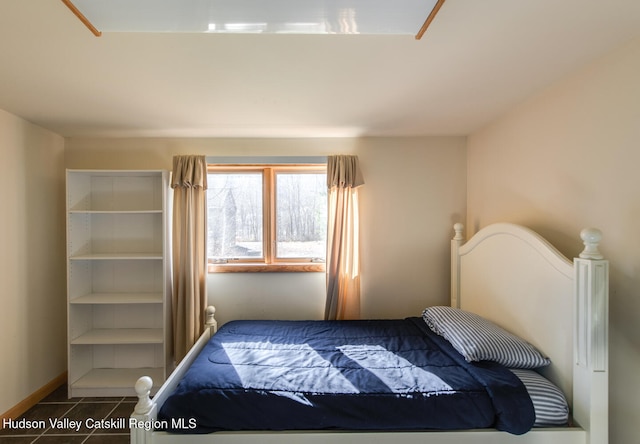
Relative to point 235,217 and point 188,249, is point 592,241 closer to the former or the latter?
point 235,217

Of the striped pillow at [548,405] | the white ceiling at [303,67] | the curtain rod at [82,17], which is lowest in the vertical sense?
the striped pillow at [548,405]

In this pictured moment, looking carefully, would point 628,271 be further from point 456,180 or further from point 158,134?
point 158,134

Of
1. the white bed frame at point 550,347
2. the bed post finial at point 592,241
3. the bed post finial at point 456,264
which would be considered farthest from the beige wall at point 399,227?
the bed post finial at point 592,241

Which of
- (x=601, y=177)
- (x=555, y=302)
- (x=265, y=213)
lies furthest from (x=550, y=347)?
(x=265, y=213)

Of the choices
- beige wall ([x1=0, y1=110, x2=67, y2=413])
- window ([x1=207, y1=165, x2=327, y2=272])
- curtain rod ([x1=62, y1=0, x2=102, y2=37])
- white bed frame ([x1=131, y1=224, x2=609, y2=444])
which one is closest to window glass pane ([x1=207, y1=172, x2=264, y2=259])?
window ([x1=207, y1=165, x2=327, y2=272])

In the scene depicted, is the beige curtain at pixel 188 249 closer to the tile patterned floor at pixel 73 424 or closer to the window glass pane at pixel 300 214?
the tile patterned floor at pixel 73 424

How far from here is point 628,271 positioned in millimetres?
1235

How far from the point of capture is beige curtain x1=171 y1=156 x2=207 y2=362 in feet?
7.89

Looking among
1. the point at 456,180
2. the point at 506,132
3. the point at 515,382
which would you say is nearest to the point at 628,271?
the point at 515,382

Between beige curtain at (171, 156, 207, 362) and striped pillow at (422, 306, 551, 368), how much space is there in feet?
6.60

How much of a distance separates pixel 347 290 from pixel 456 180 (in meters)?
1.47

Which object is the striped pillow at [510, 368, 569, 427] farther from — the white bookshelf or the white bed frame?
the white bookshelf

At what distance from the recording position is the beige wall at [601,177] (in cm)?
122

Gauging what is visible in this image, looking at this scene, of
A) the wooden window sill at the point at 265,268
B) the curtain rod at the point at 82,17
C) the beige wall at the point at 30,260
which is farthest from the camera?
the wooden window sill at the point at 265,268
